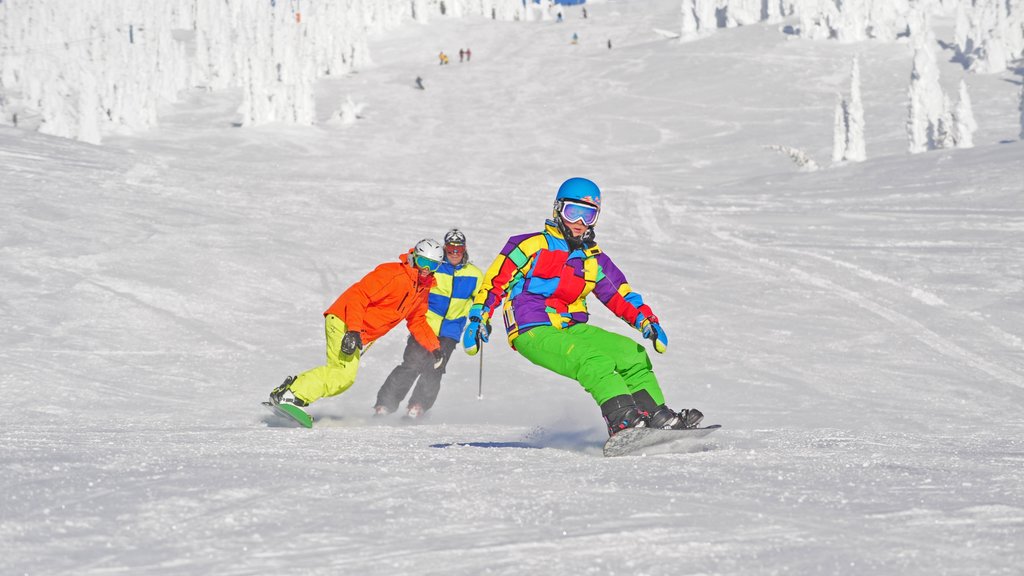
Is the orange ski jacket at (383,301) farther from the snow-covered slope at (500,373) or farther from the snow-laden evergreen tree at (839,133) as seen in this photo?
the snow-laden evergreen tree at (839,133)

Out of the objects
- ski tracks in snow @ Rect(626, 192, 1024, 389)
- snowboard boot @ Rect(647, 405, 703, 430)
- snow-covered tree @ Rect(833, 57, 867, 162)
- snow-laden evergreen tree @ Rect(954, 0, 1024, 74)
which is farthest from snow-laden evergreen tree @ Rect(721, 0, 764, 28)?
snowboard boot @ Rect(647, 405, 703, 430)

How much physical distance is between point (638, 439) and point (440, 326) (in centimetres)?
370

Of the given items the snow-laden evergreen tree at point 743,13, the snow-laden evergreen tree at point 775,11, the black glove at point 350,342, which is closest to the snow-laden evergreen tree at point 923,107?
the snow-laden evergreen tree at point 775,11

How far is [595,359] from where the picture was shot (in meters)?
6.53

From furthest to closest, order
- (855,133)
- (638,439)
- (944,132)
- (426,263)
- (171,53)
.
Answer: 1. (171,53)
2. (944,132)
3. (855,133)
4. (426,263)
5. (638,439)

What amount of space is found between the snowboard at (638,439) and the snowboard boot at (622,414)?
0.07 meters

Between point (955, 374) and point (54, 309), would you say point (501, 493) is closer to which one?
point (955, 374)

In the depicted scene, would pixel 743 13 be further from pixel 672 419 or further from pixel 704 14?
pixel 672 419

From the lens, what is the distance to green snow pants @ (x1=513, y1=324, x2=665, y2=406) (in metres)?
6.45

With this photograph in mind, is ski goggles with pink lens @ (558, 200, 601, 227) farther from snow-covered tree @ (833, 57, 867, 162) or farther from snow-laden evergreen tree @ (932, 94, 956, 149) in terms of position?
snow-laden evergreen tree @ (932, 94, 956, 149)

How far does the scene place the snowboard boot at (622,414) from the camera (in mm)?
6179

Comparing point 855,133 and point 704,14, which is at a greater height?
point 704,14

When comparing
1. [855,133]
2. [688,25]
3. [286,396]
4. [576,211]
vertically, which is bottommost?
[855,133]

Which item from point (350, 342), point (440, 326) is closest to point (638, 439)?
point (350, 342)
